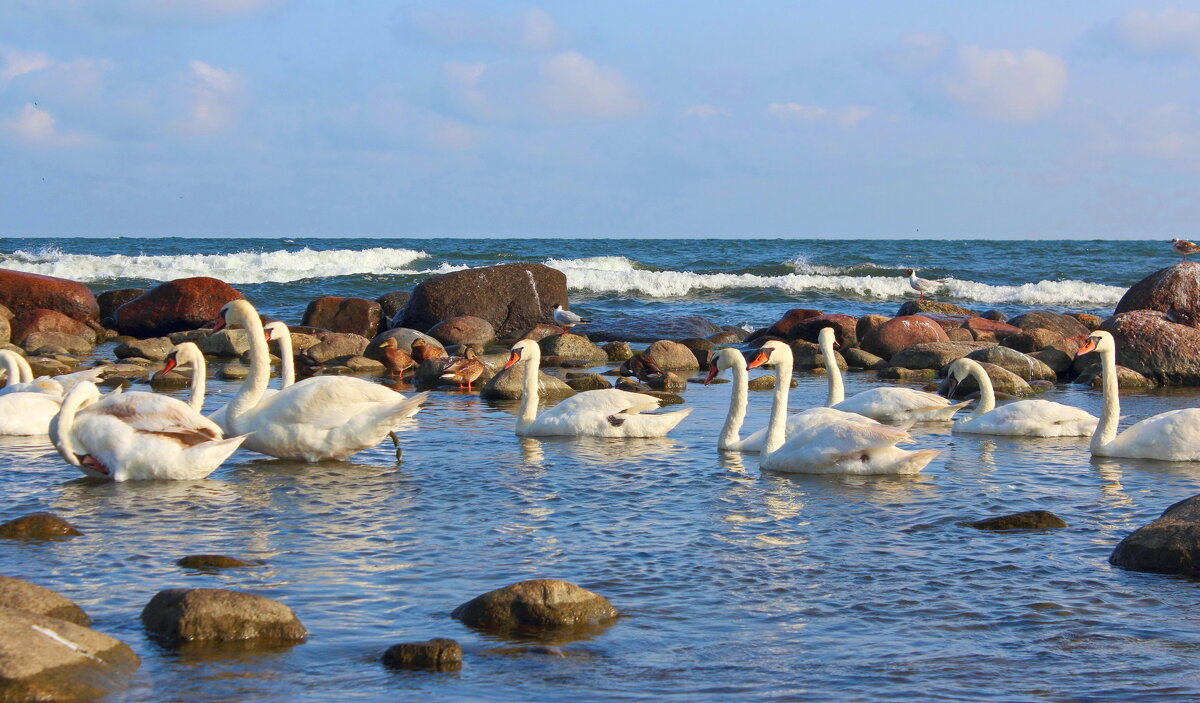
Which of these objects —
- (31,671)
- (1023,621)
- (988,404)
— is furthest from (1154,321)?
(31,671)

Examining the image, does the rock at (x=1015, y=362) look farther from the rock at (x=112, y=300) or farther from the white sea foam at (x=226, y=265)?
the white sea foam at (x=226, y=265)

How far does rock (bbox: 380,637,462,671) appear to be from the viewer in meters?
4.99

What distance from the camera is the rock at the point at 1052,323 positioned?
73.0ft

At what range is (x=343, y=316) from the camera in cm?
2327

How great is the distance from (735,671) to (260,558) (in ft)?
9.25

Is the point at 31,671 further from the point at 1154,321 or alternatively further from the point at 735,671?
the point at 1154,321

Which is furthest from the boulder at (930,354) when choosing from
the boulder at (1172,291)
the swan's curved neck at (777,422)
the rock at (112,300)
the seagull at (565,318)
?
the rock at (112,300)

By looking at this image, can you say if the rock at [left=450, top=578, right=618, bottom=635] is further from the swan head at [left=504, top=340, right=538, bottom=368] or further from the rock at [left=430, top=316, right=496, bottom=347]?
the rock at [left=430, top=316, right=496, bottom=347]

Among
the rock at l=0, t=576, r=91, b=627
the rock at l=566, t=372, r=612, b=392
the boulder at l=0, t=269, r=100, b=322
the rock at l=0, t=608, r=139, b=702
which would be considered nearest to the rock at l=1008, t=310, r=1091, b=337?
the rock at l=566, t=372, r=612, b=392

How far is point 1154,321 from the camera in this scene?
17.7 meters

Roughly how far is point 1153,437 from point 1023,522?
335 cm

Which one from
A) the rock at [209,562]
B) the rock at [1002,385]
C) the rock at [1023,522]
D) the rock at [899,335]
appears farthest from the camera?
the rock at [899,335]

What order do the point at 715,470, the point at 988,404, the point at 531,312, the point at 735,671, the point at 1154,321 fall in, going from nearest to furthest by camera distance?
the point at 735,671 < the point at 715,470 < the point at 988,404 < the point at 1154,321 < the point at 531,312

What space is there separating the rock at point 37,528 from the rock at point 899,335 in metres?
14.6
